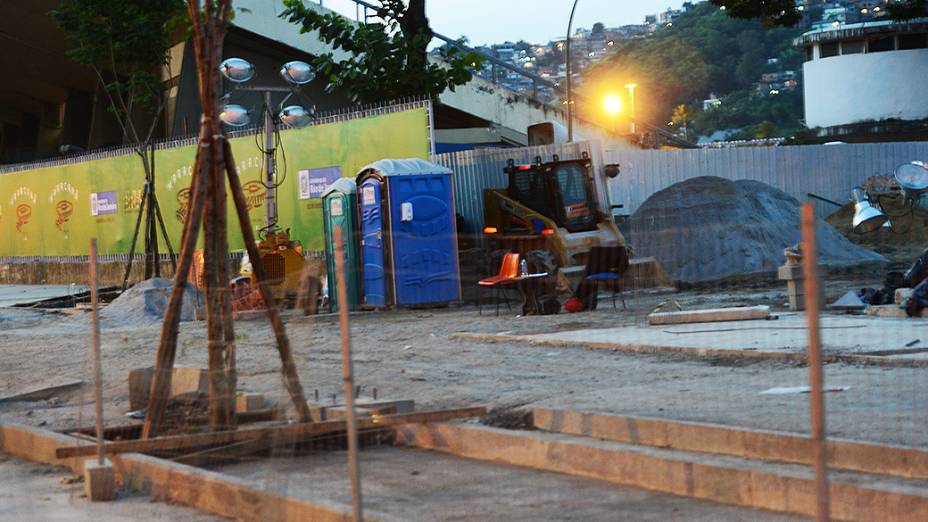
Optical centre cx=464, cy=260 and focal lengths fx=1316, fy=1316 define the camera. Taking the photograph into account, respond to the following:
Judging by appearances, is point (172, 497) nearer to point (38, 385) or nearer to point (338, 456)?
point (338, 456)

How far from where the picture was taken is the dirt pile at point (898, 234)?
30.4m

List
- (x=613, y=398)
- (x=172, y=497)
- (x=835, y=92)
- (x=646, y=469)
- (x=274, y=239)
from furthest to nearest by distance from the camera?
(x=835, y=92)
(x=274, y=239)
(x=613, y=398)
(x=172, y=497)
(x=646, y=469)

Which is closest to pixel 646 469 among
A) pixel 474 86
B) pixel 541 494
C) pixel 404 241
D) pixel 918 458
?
pixel 541 494

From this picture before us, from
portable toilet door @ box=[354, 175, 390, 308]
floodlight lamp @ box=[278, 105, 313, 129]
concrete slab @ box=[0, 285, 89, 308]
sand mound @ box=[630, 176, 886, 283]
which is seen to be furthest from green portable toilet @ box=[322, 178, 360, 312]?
concrete slab @ box=[0, 285, 89, 308]

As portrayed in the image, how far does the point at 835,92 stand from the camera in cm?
6550

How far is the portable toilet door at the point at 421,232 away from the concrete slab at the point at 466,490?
11859 mm

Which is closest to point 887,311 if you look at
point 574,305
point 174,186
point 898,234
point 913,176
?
point 574,305

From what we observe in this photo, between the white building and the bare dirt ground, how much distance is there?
48.2 meters

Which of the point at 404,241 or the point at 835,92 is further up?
the point at 835,92

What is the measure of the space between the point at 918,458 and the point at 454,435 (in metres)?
3.08

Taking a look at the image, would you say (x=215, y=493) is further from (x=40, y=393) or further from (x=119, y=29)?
(x=119, y=29)

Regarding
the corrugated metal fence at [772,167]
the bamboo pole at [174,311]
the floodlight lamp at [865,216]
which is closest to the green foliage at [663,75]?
the corrugated metal fence at [772,167]

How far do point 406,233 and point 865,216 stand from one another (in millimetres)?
12788

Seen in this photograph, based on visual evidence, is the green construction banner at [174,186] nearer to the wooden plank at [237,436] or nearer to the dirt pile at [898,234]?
the dirt pile at [898,234]
